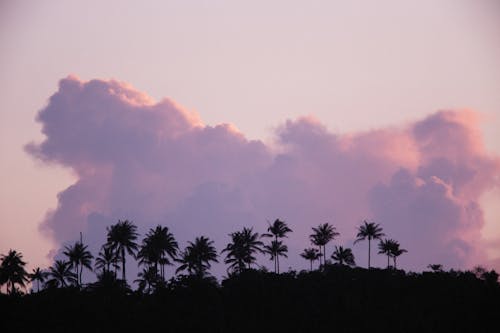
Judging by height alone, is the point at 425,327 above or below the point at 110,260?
below

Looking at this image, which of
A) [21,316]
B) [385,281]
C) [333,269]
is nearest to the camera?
[21,316]

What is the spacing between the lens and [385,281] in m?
162

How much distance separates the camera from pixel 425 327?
→ 137m

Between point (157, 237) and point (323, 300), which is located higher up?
point (157, 237)

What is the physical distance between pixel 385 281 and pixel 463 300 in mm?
17097

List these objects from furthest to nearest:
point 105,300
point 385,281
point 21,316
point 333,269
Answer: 1. point 333,269
2. point 385,281
3. point 105,300
4. point 21,316

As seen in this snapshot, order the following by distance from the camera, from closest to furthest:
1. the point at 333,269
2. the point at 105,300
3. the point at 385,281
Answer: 1. the point at 105,300
2. the point at 385,281
3. the point at 333,269

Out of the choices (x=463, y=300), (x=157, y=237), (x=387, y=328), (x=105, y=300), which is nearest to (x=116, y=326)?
(x=105, y=300)

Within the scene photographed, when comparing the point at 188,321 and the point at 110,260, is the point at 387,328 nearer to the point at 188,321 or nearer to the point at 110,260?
the point at 188,321

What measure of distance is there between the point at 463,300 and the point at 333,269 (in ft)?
102

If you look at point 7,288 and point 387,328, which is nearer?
point 387,328

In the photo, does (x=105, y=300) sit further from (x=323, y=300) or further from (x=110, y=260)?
(x=323, y=300)

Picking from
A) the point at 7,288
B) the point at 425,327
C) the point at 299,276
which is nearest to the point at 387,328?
the point at 425,327

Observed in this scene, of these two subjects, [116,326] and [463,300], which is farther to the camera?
[463,300]
